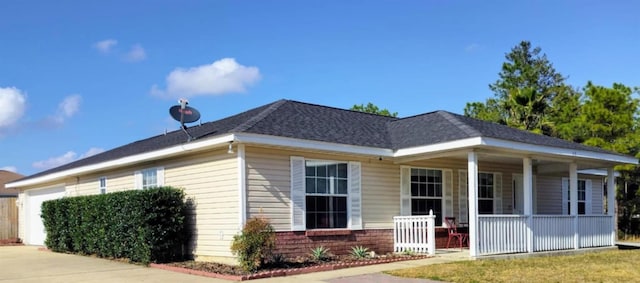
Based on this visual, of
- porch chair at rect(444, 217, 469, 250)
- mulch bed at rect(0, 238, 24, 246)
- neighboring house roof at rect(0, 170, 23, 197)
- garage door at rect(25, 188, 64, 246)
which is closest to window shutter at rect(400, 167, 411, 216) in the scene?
porch chair at rect(444, 217, 469, 250)

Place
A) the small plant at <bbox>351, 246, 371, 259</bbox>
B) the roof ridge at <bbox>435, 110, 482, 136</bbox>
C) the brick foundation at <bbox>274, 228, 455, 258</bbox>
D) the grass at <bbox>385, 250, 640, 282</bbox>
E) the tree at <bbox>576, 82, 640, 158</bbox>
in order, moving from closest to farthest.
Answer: the grass at <bbox>385, 250, 640, 282</bbox> → the brick foundation at <bbox>274, 228, 455, 258</bbox> → the roof ridge at <bbox>435, 110, 482, 136</bbox> → the small plant at <bbox>351, 246, 371, 259</bbox> → the tree at <bbox>576, 82, 640, 158</bbox>

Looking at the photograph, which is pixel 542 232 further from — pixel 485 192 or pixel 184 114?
pixel 184 114

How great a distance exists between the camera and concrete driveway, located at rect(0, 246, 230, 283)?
1135cm

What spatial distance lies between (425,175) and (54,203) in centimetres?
1118

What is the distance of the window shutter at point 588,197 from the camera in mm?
21766

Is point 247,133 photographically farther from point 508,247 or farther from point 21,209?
point 21,209

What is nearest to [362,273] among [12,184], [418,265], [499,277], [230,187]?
[418,265]

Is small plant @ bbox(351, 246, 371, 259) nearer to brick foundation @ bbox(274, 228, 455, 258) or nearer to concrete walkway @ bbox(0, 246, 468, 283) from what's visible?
brick foundation @ bbox(274, 228, 455, 258)

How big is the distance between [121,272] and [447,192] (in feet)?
28.9

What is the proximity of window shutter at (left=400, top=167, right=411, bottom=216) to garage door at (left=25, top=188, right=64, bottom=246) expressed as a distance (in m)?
13.7

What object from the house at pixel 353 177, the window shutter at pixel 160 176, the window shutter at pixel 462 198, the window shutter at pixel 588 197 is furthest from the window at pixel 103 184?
the window shutter at pixel 588 197

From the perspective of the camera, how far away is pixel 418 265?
12617 mm

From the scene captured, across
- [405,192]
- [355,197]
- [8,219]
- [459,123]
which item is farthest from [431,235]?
[8,219]

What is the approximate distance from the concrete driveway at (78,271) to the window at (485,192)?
9.21m
